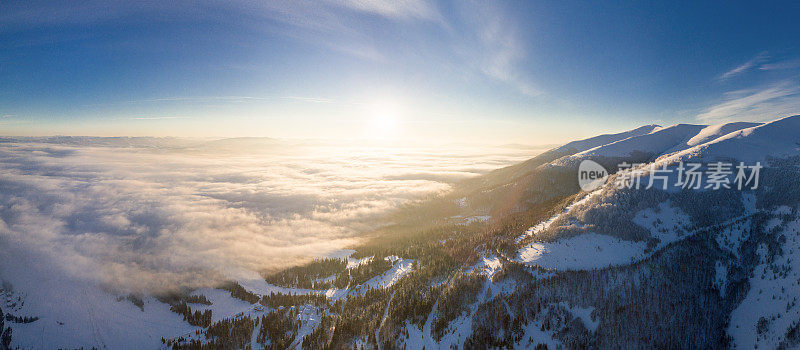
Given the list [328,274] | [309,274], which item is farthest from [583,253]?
[309,274]

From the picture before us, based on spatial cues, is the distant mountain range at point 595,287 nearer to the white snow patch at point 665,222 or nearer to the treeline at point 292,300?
the white snow patch at point 665,222

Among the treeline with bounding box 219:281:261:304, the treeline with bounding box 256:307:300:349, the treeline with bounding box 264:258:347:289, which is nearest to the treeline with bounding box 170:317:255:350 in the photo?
the treeline with bounding box 256:307:300:349

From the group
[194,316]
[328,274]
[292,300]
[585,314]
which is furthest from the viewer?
[328,274]

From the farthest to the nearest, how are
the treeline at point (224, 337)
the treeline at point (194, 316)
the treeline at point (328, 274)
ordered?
the treeline at point (328, 274)
the treeline at point (194, 316)
the treeline at point (224, 337)

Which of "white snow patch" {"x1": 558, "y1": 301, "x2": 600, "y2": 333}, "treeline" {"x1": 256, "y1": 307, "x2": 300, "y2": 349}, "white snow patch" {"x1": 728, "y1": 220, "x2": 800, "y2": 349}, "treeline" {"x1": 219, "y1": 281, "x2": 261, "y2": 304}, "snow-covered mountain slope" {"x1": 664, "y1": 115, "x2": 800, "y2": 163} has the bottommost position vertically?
"treeline" {"x1": 219, "y1": 281, "x2": 261, "y2": 304}

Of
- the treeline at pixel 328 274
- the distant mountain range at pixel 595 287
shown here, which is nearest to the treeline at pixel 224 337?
the distant mountain range at pixel 595 287

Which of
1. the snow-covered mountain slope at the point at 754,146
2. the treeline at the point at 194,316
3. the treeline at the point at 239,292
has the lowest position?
the treeline at the point at 194,316

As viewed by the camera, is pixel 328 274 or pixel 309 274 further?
pixel 309 274

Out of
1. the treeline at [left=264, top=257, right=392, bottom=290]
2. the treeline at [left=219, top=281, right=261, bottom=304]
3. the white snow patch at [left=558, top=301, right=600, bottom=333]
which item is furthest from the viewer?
the treeline at [left=219, top=281, right=261, bottom=304]

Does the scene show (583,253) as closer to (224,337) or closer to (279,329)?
(279,329)

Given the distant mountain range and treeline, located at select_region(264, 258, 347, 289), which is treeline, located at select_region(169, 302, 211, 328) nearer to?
the distant mountain range

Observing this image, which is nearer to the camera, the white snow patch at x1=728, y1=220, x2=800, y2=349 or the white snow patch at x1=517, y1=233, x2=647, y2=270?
the white snow patch at x1=728, y1=220, x2=800, y2=349

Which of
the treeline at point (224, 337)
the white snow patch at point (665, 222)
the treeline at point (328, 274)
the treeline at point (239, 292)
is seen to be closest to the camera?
the white snow patch at point (665, 222)

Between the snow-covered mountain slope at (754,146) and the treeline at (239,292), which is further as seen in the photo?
the treeline at (239,292)
